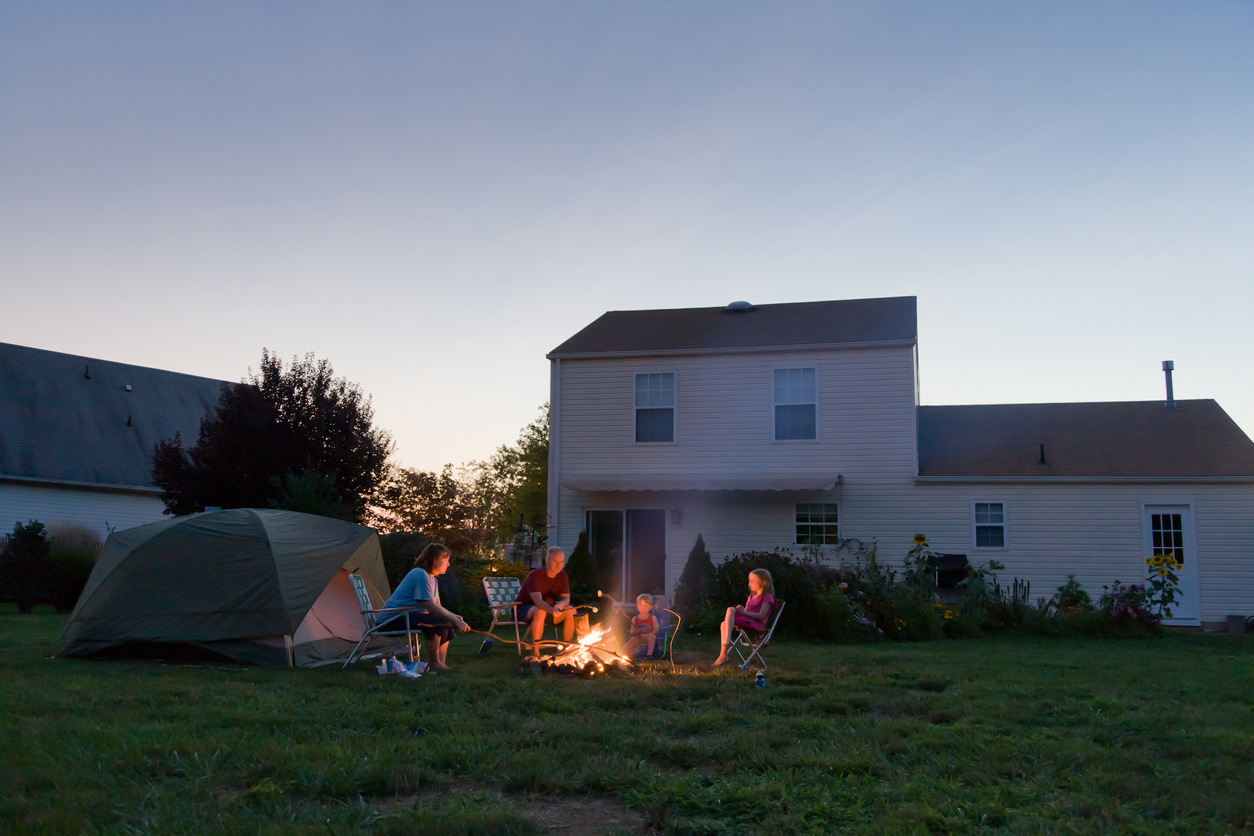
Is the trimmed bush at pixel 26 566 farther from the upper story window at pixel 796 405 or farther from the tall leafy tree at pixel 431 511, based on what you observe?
the upper story window at pixel 796 405

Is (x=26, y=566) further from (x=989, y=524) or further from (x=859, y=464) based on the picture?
(x=989, y=524)

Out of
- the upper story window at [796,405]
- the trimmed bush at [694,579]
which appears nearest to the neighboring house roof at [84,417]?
the trimmed bush at [694,579]

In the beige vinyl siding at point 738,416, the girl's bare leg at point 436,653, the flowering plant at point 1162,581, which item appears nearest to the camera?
the girl's bare leg at point 436,653

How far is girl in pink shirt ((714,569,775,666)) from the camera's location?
8391mm

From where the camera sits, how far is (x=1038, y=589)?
14945 millimetres

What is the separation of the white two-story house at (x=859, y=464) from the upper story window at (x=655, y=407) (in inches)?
1.5

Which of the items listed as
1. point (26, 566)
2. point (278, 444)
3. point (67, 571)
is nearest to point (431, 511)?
point (278, 444)

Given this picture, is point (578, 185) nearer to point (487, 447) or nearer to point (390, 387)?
point (390, 387)

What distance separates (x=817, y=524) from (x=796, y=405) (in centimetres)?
218

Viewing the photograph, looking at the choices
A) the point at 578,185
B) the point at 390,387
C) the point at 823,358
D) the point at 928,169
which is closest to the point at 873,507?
the point at 823,358

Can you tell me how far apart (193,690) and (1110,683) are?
7.19 metres

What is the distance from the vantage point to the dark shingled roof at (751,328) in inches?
639

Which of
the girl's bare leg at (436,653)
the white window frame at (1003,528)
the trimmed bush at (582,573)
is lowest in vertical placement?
the girl's bare leg at (436,653)

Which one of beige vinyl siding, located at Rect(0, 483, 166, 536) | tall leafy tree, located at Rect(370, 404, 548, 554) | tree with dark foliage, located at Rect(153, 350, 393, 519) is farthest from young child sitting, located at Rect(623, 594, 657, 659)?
beige vinyl siding, located at Rect(0, 483, 166, 536)
